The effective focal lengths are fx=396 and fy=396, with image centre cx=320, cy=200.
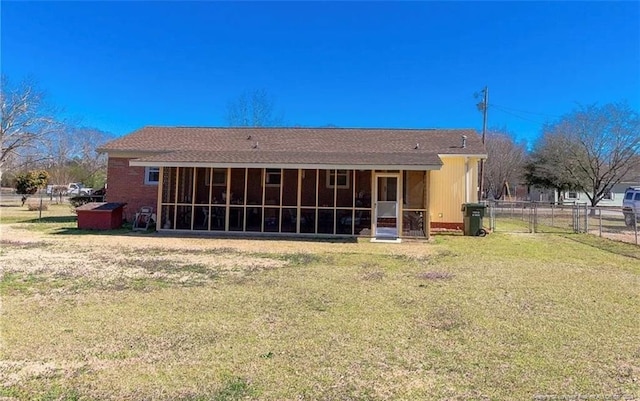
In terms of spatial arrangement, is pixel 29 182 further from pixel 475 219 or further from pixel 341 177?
pixel 475 219

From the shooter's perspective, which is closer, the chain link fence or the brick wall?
the chain link fence

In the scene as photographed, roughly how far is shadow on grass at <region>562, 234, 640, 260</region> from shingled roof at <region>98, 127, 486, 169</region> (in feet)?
14.5

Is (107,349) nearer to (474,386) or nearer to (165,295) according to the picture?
(165,295)

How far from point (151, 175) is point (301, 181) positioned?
6.55 meters

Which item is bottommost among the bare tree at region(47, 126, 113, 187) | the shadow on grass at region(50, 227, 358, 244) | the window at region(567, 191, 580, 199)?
the shadow on grass at region(50, 227, 358, 244)

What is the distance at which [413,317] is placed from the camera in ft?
15.9

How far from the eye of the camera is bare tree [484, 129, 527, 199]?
45.4 metres

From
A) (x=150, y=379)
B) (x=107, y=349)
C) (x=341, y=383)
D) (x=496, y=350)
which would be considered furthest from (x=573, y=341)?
(x=107, y=349)

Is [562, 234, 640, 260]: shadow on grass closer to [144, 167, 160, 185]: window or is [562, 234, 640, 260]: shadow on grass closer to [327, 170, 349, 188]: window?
[327, 170, 349, 188]: window

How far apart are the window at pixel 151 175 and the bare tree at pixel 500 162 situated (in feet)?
125

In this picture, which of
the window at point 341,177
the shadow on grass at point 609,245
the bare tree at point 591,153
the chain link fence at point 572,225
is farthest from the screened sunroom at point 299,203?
the bare tree at point 591,153

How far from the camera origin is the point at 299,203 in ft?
42.9

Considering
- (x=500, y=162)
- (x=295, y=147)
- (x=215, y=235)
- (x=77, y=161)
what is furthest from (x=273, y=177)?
(x=77, y=161)

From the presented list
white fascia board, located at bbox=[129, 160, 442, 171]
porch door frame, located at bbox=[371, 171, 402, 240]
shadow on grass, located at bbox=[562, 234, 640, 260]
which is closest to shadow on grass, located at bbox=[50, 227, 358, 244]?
porch door frame, located at bbox=[371, 171, 402, 240]
